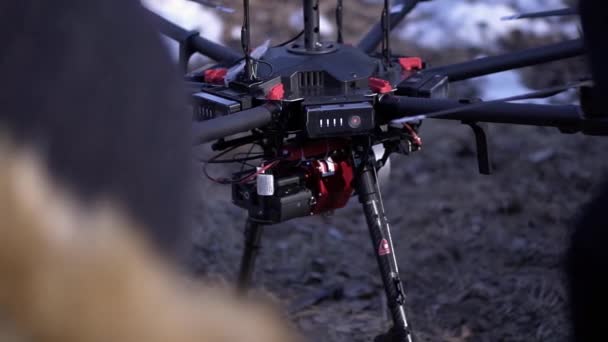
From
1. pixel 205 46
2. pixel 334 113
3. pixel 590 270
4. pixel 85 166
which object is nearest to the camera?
pixel 85 166

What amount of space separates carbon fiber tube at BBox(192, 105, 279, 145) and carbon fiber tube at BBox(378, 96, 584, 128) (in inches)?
13.3

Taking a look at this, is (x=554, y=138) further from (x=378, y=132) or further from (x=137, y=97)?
(x=137, y=97)

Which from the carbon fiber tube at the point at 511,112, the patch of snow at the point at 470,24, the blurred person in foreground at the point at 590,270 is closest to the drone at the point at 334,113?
the carbon fiber tube at the point at 511,112

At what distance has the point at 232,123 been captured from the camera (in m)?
1.84

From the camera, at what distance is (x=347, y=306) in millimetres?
3273

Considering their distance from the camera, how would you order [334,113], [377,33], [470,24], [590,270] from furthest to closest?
[470,24]
[377,33]
[334,113]
[590,270]

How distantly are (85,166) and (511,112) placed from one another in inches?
62.1

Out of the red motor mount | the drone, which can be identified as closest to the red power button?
the drone

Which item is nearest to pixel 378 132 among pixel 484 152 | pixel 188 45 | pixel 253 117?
pixel 484 152

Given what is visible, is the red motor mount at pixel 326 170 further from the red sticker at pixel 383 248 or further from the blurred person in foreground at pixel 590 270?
the blurred person in foreground at pixel 590 270

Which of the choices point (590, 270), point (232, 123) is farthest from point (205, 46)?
point (590, 270)

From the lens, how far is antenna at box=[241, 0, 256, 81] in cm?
206

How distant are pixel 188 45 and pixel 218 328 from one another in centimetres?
228

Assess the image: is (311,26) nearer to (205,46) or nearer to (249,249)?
(205,46)
